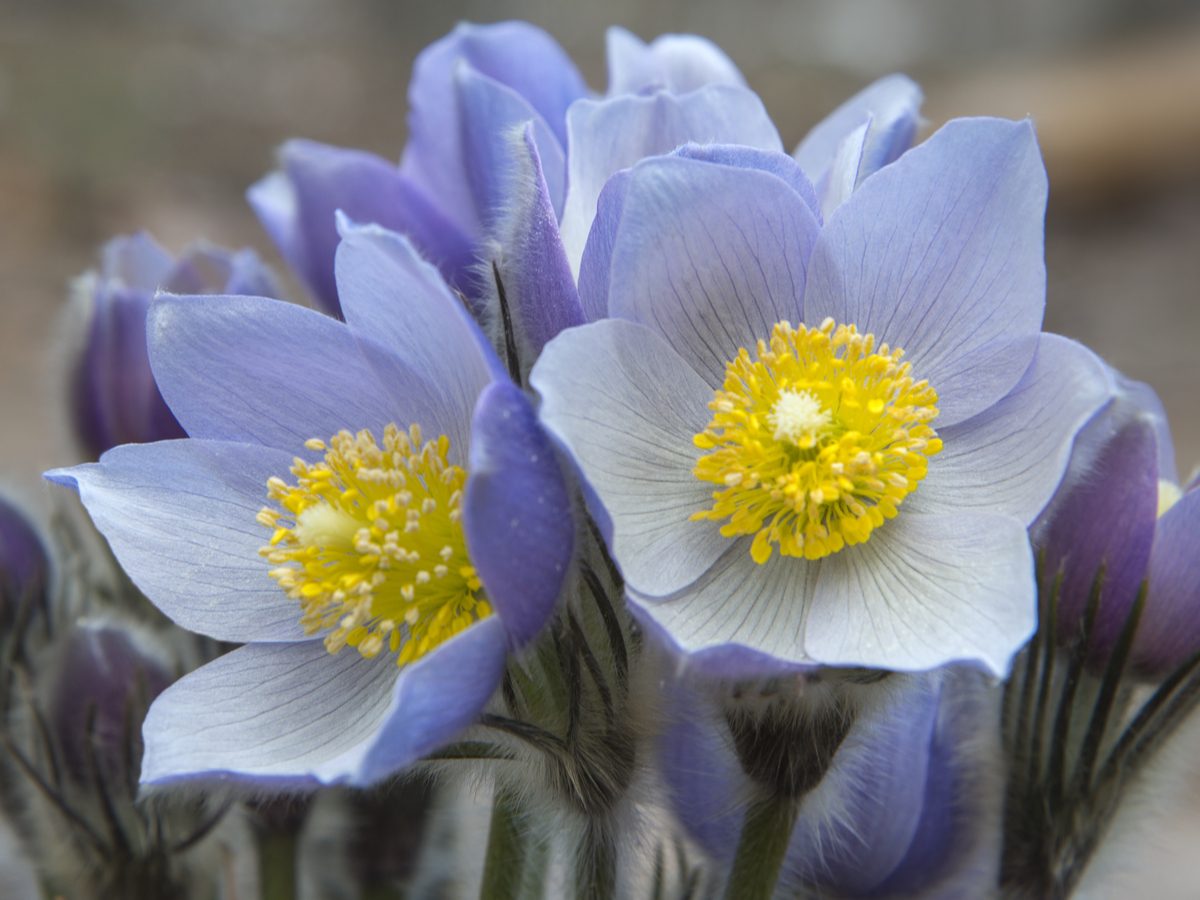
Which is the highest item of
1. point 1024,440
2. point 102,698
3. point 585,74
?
point 1024,440

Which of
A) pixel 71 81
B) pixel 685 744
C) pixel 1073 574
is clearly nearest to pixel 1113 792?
pixel 1073 574

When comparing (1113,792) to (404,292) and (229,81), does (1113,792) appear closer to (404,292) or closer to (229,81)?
(404,292)

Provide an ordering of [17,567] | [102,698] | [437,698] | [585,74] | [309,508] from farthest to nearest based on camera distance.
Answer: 1. [585,74]
2. [17,567]
3. [102,698]
4. [309,508]
5. [437,698]

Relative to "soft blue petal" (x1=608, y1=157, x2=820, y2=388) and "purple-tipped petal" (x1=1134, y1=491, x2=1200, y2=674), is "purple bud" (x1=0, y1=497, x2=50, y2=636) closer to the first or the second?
"soft blue petal" (x1=608, y1=157, x2=820, y2=388)

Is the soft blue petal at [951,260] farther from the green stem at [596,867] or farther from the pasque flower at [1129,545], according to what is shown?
the green stem at [596,867]

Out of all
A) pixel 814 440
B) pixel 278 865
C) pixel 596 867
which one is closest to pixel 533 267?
pixel 814 440

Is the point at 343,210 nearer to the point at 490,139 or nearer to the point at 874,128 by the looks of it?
the point at 490,139
